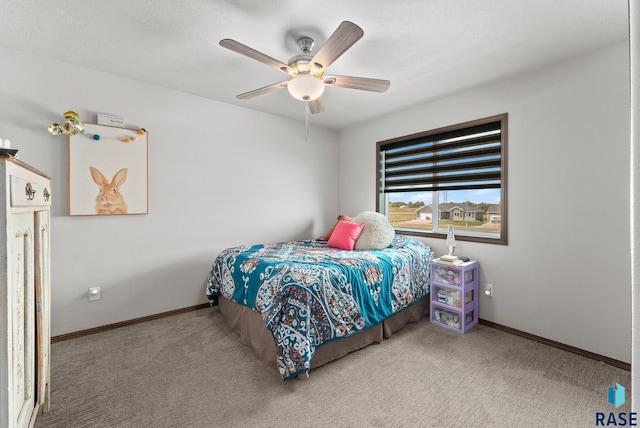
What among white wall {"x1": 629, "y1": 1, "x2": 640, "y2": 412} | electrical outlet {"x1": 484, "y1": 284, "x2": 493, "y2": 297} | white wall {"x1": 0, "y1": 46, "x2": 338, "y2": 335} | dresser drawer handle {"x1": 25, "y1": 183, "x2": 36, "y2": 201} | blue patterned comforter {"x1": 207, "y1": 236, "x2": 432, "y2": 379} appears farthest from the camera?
electrical outlet {"x1": 484, "y1": 284, "x2": 493, "y2": 297}

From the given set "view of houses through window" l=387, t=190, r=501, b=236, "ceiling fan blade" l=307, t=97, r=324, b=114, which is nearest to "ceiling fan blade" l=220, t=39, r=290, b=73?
"ceiling fan blade" l=307, t=97, r=324, b=114

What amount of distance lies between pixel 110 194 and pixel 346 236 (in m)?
2.44

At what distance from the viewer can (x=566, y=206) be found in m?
2.55

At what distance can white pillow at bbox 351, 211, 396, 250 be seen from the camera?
3.30m

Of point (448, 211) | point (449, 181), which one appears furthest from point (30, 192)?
point (448, 211)

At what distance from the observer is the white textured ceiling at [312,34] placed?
194 centimetres

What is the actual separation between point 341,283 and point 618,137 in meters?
2.42

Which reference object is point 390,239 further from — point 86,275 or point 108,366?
point 86,275

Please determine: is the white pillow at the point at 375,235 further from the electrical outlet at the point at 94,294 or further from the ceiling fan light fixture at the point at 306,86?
the electrical outlet at the point at 94,294

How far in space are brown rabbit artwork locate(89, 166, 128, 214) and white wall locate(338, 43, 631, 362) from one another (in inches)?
142

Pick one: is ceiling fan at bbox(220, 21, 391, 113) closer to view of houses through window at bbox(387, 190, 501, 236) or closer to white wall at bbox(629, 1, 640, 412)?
white wall at bbox(629, 1, 640, 412)

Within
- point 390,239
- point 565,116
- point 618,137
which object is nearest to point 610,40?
point 565,116

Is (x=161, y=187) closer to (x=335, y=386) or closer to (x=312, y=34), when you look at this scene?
(x=312, y=34)

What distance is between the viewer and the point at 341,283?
237cm
